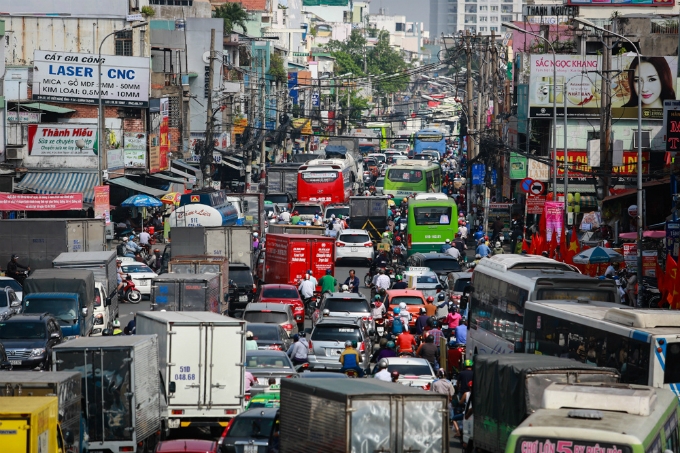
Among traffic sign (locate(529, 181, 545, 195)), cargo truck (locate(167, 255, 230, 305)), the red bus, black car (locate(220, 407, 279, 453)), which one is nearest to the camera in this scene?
black car (locate(220, 407, 279, 453))

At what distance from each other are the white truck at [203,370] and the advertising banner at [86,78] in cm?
3788

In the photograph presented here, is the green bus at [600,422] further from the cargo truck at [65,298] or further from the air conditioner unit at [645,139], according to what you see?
the air conditioner unit at [645,139]

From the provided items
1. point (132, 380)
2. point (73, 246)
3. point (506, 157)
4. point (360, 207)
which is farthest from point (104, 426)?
point (506, 157)

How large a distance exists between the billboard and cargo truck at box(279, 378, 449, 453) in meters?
43.3

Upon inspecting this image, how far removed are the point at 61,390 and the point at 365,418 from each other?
167 inches

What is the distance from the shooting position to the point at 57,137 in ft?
174

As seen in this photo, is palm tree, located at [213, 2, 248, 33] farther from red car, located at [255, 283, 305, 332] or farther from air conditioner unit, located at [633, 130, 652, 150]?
red car, located at [255, 283, 305, 332]

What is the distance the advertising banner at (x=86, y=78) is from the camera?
185 feet

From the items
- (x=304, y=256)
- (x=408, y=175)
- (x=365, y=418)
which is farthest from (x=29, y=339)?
(x=408, y=175)

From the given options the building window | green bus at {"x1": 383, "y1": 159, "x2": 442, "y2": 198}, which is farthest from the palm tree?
green bus at {"x1": 383, "y1": 159, "x2": 442, "y2": 198}

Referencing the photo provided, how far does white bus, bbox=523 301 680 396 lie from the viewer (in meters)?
16.8

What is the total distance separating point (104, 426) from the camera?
57.6ft

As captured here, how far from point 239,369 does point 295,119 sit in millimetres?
95515

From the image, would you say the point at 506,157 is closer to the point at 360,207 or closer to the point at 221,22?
the point at 360,207
